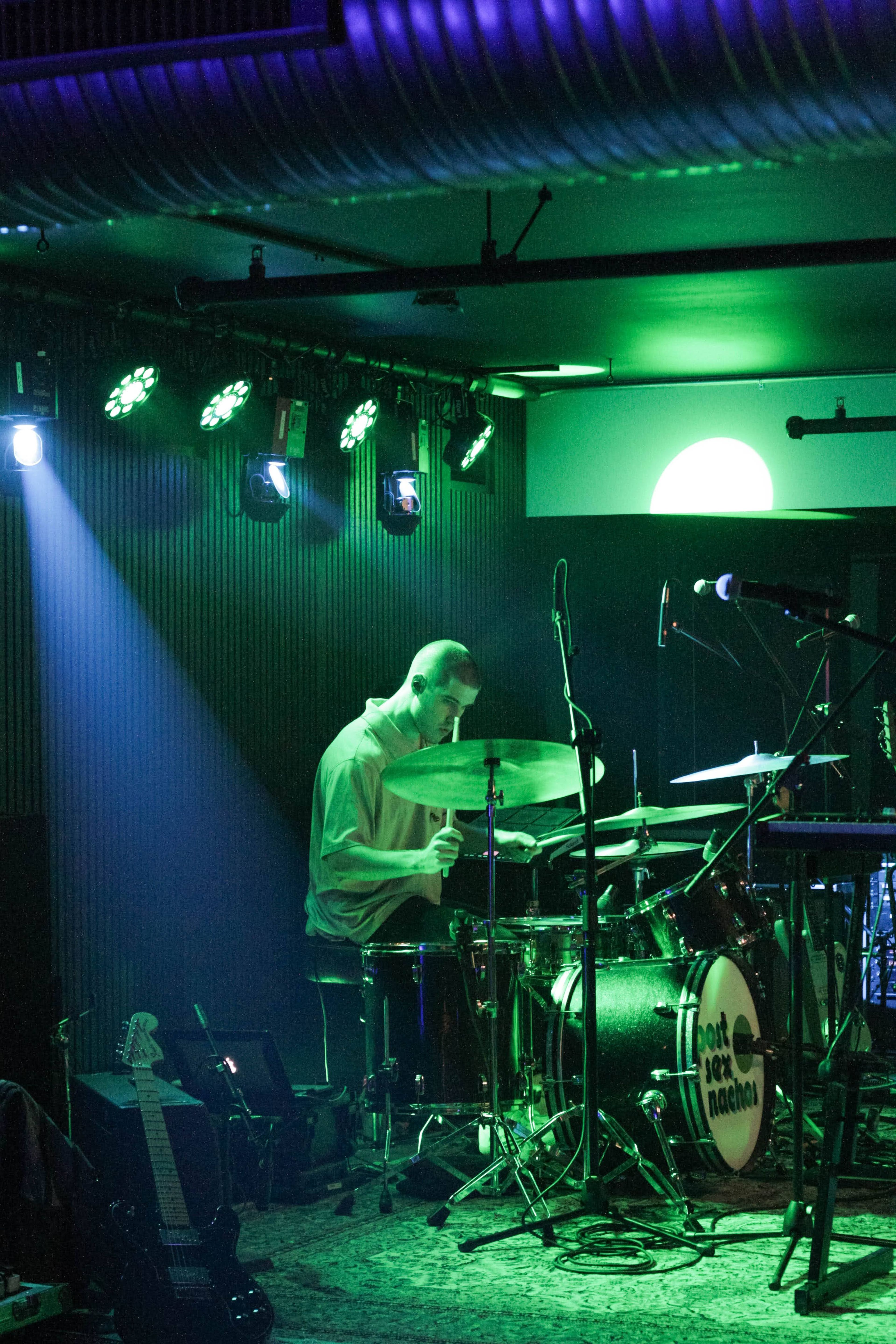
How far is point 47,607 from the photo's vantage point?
18.9 feet

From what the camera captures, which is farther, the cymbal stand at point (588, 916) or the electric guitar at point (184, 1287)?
the cymbal stand at point (588, 916)

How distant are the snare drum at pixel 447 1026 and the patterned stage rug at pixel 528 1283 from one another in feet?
1.23

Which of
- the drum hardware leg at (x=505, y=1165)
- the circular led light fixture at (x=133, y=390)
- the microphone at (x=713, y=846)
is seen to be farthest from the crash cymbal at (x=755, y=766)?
the circular led light fixture at (x=133, y=390)

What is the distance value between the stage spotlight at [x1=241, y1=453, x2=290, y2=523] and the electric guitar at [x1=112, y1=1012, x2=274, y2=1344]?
3.30 meters

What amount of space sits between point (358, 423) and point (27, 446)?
6.08 ft

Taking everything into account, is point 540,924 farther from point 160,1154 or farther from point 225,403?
point 225,403

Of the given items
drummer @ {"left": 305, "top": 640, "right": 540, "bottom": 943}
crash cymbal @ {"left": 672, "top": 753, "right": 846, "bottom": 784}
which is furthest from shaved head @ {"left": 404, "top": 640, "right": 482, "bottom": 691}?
crash cymbal @ {"left": 672, "top": 753, "right": 846, "bottom": 784}

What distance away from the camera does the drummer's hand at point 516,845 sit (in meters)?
5.73

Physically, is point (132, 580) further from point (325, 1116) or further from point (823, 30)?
point (823, 30)

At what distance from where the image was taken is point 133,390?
5.99 meters

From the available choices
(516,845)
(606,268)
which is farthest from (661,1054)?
(606,268)

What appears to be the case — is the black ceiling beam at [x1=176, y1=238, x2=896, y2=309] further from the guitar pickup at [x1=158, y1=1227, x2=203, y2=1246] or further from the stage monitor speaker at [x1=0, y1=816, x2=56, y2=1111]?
the guitar pickup at [x1=158, y1=1227, x2=203, y2=1246]

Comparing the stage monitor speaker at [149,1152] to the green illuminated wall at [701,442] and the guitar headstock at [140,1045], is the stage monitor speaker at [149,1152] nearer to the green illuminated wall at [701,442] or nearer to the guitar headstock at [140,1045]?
the guitar headstock at [140,1045]

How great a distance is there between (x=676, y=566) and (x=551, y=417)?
108 cm
